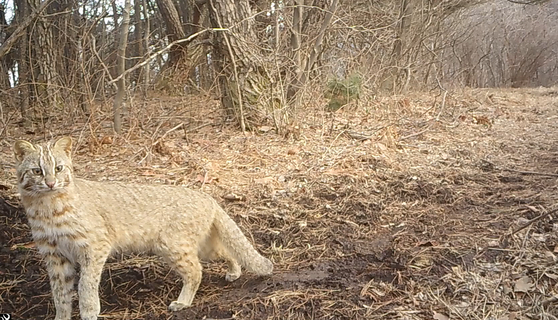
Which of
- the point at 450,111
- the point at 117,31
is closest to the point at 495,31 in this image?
the point at 450,111

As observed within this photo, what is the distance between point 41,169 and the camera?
3.59 metres

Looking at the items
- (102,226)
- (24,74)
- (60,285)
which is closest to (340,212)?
(102,226)

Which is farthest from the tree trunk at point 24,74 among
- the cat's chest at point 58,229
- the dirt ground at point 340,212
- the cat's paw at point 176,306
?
the cat's paw at point 176,306

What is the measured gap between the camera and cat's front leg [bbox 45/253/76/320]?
3775mm

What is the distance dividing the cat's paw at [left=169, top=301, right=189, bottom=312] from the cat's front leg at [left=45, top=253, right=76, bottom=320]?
767 millimetres

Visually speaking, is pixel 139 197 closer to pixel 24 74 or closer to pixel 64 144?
pixel 64 144

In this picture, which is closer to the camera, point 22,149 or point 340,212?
point 22,149

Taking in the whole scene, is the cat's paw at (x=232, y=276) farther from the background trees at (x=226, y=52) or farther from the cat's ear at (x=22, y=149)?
the background trees at (x=226, y=52)

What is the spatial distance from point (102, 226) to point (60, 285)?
533mm

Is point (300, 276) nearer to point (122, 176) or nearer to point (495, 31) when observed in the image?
point (122, 176)

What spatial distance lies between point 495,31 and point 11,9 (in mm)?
19026

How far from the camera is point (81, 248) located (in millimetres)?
3699

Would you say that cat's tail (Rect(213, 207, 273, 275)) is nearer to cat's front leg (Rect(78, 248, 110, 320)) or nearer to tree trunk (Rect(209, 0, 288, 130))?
cat's front leg (Rect(78, 248, 110, 320))

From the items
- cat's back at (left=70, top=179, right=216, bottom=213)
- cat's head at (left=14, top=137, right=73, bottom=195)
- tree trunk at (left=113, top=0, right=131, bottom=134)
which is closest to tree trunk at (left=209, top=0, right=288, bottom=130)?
tree trunk at (left=113, top=0, right=131, bottom=134)
